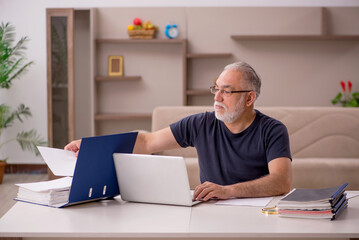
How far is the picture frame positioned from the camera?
5777mm

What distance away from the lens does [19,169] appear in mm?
6082

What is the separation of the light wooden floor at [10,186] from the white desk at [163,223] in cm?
253

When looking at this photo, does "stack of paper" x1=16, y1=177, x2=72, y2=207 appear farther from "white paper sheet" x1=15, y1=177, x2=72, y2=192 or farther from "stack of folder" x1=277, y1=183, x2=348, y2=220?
"stack of folder" x1=277, y1=183, x2=348, y2=220

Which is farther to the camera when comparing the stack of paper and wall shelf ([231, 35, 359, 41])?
wall shelf ([231, 35, 359, 41])

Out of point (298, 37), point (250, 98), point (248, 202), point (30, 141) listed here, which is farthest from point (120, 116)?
point (248, 202)

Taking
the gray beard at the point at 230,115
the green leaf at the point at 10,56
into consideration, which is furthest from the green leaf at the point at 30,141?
the gray beard at the point at 230,115

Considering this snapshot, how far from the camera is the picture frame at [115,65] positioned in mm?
5777

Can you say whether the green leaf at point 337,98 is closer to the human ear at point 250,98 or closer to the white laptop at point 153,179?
the human ear at point 250,98

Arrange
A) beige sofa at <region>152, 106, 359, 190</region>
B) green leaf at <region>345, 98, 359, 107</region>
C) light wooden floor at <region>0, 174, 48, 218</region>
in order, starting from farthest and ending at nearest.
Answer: green leaf at <region>345, 98, 359, 107</region> → light wooden floor at <region>0, 174, 48, 218</region> → beige sofa at <region>152, 106, 359, 190</region>

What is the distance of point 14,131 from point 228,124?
420cm

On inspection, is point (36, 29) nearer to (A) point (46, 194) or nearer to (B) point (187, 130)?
(B) point (187, 130)

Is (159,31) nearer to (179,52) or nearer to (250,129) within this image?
(179,52)

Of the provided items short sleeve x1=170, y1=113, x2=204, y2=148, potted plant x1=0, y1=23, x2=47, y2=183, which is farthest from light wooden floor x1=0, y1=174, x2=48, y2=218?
short sleeve x1=170, y1=113, x2=204, y2=148

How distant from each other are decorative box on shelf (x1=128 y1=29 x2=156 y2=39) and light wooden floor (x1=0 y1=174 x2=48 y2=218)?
1.80m
